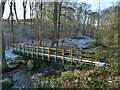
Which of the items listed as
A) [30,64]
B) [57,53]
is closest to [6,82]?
[30,64]

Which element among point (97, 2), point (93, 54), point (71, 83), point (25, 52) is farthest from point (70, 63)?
point (97, 2)

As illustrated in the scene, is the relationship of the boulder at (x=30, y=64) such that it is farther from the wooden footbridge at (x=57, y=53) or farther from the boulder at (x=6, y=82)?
the boulder at (x=6, y=82)

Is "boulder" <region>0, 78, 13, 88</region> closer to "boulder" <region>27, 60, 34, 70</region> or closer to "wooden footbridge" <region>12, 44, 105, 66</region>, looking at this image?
"boulder" <region>27, 60, 34, 70</region>

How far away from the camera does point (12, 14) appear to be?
324 inches

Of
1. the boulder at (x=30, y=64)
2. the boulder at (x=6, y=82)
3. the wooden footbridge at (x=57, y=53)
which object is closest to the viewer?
the boulder at (x=6, y=82)

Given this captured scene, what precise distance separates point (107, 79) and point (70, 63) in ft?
5.68

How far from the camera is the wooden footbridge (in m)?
7.05

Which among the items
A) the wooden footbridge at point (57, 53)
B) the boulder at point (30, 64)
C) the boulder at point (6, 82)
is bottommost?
the boulder at point (6, 82)

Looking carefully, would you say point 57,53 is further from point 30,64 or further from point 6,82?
point 6,82

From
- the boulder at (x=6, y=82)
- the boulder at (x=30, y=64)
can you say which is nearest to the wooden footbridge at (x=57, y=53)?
the boulder at (x=30, y=64)

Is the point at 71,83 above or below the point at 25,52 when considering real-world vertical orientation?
below

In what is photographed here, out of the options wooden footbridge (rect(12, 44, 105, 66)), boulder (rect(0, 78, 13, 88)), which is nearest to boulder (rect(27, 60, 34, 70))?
wooden footbridge (rect(12, 44, 105, 66))

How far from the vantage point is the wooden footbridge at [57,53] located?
7050 millimetres

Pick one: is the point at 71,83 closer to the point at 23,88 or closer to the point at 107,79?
the point at 107,79
